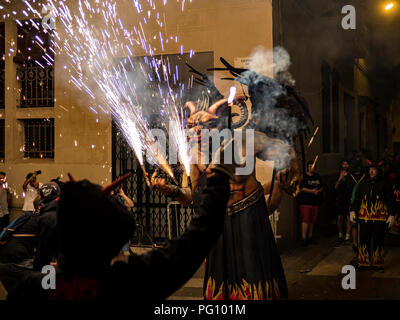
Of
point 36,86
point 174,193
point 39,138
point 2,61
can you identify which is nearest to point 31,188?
point 39,138

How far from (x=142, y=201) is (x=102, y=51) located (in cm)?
316

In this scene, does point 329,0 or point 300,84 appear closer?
point 300,84

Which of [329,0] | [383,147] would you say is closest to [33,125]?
[329,0]

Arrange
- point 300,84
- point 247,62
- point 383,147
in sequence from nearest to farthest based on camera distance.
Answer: point 247,62
point 300,84
point 383,147

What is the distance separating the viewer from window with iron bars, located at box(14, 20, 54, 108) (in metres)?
10.9

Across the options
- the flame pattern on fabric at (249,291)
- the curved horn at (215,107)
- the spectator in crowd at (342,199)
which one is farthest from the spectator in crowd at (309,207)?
the flame pattern on fabric at (249,291)

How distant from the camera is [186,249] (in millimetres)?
1964

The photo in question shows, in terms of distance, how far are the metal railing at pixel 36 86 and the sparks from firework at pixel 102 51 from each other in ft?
2.60

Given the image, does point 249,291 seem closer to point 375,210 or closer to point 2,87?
point 375,210

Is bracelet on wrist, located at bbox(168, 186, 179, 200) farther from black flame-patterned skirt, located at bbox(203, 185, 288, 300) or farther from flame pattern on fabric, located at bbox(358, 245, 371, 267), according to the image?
flame pattern on fabric, located at bbox(358, 245, 371, 267)

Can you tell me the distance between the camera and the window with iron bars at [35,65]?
1092 centimetres

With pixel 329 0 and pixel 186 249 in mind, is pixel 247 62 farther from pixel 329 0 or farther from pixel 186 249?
pixel 186 249

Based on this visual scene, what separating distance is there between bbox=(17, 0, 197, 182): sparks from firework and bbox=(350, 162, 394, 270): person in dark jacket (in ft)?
12.1
